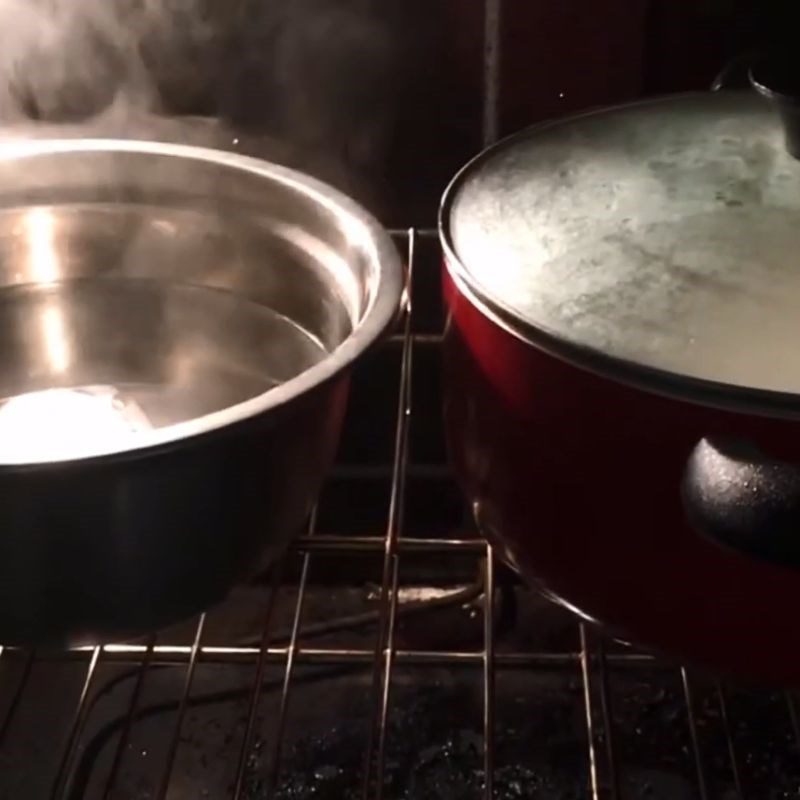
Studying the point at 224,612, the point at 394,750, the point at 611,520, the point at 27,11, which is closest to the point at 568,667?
the point at 394,750

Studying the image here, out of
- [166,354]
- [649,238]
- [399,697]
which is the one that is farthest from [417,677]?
[649,238]

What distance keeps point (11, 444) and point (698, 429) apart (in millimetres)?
376

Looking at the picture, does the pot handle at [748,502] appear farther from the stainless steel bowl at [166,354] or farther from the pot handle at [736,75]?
the pot handle at [736,75]

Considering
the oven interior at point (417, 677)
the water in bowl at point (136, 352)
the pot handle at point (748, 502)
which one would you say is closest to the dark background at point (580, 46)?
the oven interior at point (417, 677)

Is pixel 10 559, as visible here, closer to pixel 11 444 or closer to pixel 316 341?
pixel 11 444

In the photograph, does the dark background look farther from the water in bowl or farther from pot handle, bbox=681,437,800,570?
pot handle, bbox=681,437,800,570

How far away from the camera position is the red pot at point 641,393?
530 millimetres

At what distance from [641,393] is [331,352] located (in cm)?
22

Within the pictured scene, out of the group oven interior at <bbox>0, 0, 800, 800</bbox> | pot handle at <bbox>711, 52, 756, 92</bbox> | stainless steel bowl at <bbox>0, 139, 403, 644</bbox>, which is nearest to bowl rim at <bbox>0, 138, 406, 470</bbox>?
stainless steel bowl at <bbox>0, 139, 403, 644</bbox>

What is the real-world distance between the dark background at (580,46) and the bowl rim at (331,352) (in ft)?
0.65

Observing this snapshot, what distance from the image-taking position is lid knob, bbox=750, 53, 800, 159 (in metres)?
0.65

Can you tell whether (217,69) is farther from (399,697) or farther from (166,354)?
(399,697)

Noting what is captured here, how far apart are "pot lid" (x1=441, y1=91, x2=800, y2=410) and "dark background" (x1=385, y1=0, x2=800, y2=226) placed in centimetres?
10

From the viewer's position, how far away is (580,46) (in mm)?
867
